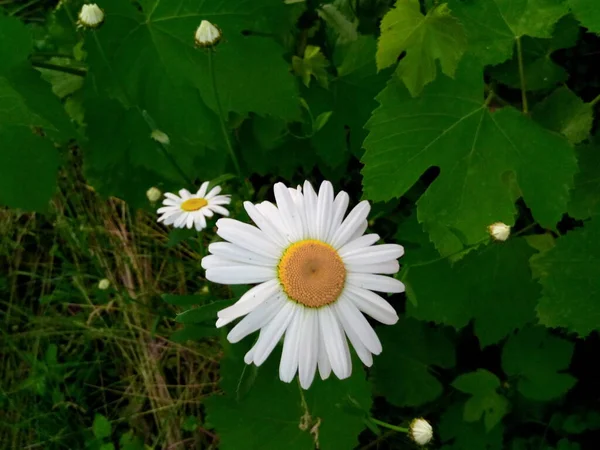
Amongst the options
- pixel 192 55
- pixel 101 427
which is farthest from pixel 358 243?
pixel 101 427

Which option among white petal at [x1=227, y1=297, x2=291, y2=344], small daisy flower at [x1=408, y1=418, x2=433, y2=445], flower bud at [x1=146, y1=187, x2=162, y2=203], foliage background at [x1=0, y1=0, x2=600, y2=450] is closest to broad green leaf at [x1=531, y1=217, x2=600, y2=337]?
foliage background at [x1=0, y1=0, x2=600, y2=450]

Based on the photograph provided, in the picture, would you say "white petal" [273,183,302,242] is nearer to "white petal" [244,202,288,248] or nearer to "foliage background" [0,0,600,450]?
"white petal" [244,202,288,248]

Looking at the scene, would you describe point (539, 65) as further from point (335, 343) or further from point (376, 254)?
point (335, 343)

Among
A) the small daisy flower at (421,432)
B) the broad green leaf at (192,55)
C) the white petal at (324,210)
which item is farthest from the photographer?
the broad green leaf at (192,55)

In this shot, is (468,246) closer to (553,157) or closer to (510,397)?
(553,157)

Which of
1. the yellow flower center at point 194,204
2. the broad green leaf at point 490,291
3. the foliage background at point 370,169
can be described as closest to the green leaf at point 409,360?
the foliage background at point 370,169

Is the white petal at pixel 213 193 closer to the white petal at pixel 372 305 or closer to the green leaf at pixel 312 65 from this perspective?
the green leaf at pixel 312 65
